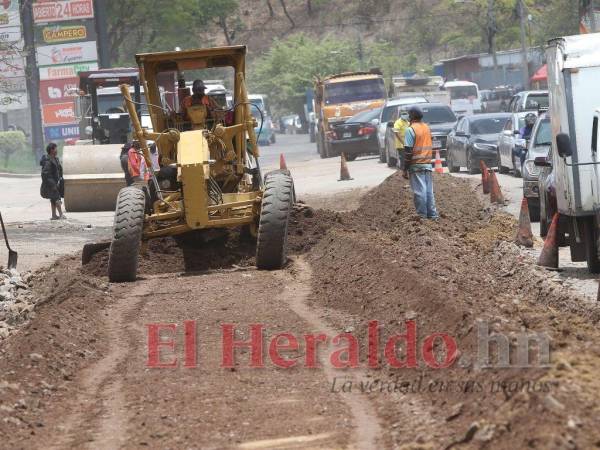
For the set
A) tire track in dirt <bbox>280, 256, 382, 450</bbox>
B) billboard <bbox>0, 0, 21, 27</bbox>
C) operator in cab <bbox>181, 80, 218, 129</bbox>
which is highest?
billboard <bbox>0, 0, 21, 27</bbox>

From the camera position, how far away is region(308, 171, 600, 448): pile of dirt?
670 centimetres

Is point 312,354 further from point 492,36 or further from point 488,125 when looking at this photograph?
point 492,36

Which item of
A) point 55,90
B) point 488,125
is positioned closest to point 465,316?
point 488,125

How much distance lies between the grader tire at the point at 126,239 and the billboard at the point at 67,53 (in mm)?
45599

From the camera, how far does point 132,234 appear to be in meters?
14.9

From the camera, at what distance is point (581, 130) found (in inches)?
541

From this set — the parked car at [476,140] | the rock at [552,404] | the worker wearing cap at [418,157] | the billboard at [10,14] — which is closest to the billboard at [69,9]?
the billboard at [10,14]

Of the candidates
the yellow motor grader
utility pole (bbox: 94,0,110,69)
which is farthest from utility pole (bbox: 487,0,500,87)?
the yellow motor grader

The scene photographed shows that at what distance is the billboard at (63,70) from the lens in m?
60.0

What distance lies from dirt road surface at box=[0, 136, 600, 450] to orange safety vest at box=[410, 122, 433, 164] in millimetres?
2715

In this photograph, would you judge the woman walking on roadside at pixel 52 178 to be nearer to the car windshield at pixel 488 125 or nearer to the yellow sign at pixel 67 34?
the car windshield at pixel 488 125

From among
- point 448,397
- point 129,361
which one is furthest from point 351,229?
point 448,397

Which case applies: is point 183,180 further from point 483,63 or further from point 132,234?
point 483,63

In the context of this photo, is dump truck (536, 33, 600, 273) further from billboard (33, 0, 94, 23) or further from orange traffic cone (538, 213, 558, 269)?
billboard (33, 0, 94, 23)
